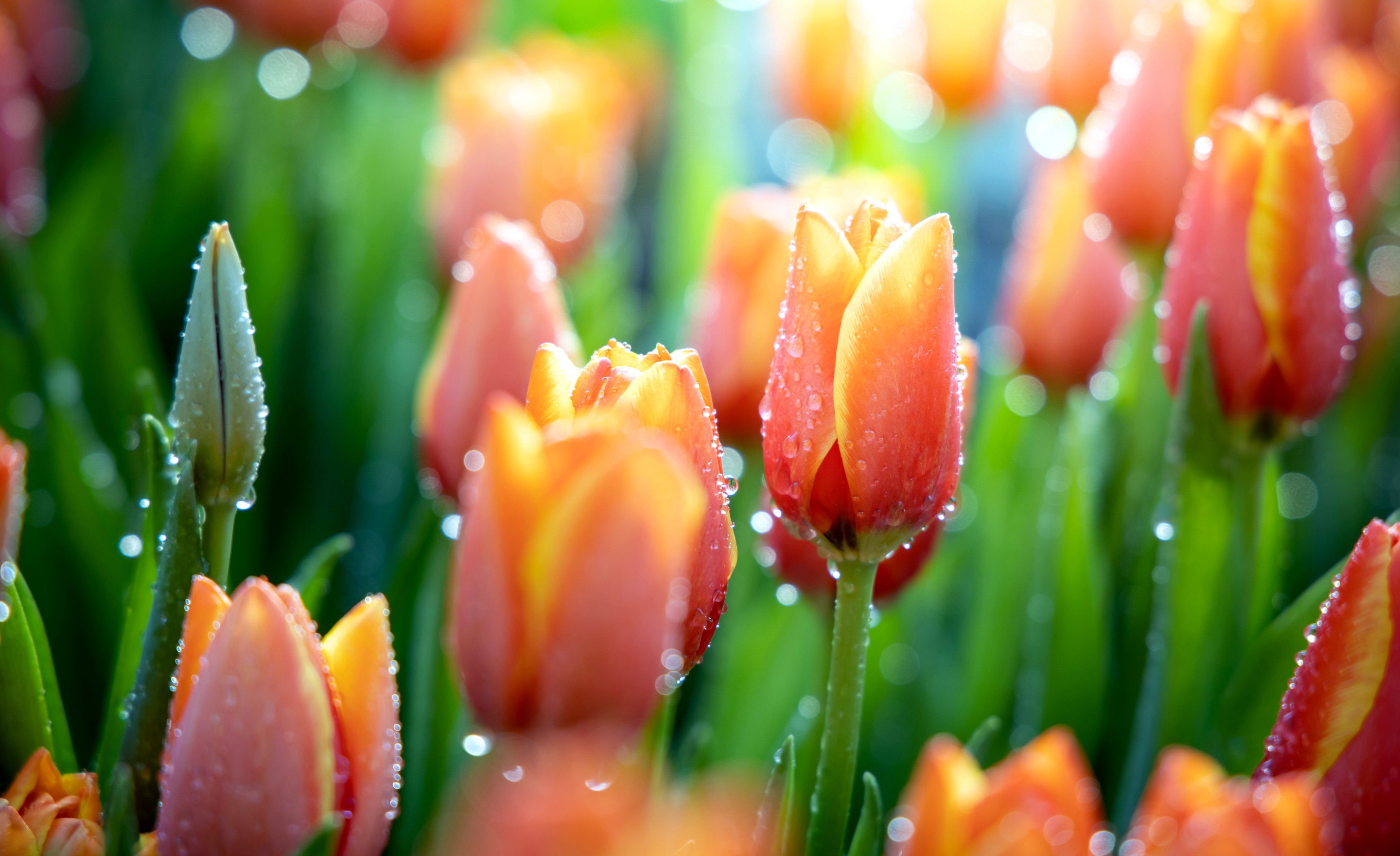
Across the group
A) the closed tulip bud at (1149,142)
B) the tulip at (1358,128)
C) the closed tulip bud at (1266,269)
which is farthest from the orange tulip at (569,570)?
the tulip at (1358,128)

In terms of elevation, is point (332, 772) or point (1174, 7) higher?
point (1174, 7)

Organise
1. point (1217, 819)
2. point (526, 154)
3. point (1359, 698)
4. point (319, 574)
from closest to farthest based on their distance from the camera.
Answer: point (1217, 819)
point (1359, 698)
point (319, 574)
point (526, 154)

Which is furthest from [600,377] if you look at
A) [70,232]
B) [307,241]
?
[70,232]

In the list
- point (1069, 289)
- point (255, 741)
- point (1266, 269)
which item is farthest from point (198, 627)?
point (1069, 289)

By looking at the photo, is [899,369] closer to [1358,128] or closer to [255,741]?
[255,741]

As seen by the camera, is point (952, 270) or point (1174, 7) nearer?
point (952, 270)

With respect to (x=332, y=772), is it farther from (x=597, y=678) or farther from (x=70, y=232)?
(x=70, y=232)
